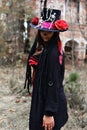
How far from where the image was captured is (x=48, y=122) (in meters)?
3.04

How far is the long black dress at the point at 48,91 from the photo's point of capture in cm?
302

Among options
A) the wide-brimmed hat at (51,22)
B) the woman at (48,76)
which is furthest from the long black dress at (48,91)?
the wide-brimmed hat at (51,22)

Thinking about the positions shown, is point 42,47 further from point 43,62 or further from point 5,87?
point 5,87

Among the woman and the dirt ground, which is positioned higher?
the woman

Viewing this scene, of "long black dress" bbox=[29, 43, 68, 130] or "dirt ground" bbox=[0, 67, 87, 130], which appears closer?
"long black dress" bbox=[29, 43, 68, 130]

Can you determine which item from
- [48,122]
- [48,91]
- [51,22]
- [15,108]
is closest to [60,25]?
[51,22]

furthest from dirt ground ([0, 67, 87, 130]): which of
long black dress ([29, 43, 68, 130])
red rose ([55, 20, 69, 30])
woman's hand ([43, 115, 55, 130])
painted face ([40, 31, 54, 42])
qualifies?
red rose ([55, 20, 69, 30])

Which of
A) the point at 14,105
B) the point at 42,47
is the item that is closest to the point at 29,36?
the point at 14,105

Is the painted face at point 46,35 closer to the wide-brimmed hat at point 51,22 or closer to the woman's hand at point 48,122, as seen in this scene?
the wide-brimmed hat at point 51,22

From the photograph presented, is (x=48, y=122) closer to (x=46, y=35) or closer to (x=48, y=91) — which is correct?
(x=48, y=91)

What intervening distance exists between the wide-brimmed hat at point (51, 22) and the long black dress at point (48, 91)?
0.14 m

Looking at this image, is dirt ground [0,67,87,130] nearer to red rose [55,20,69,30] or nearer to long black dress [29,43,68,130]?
long black dress [29,43,68,130]

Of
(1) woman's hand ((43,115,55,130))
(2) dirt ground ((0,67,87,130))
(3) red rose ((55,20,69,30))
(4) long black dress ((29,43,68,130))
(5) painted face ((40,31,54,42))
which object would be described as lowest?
(2) dirt ground ((0,67,87,130))

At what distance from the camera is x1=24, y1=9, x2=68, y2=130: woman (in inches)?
119
